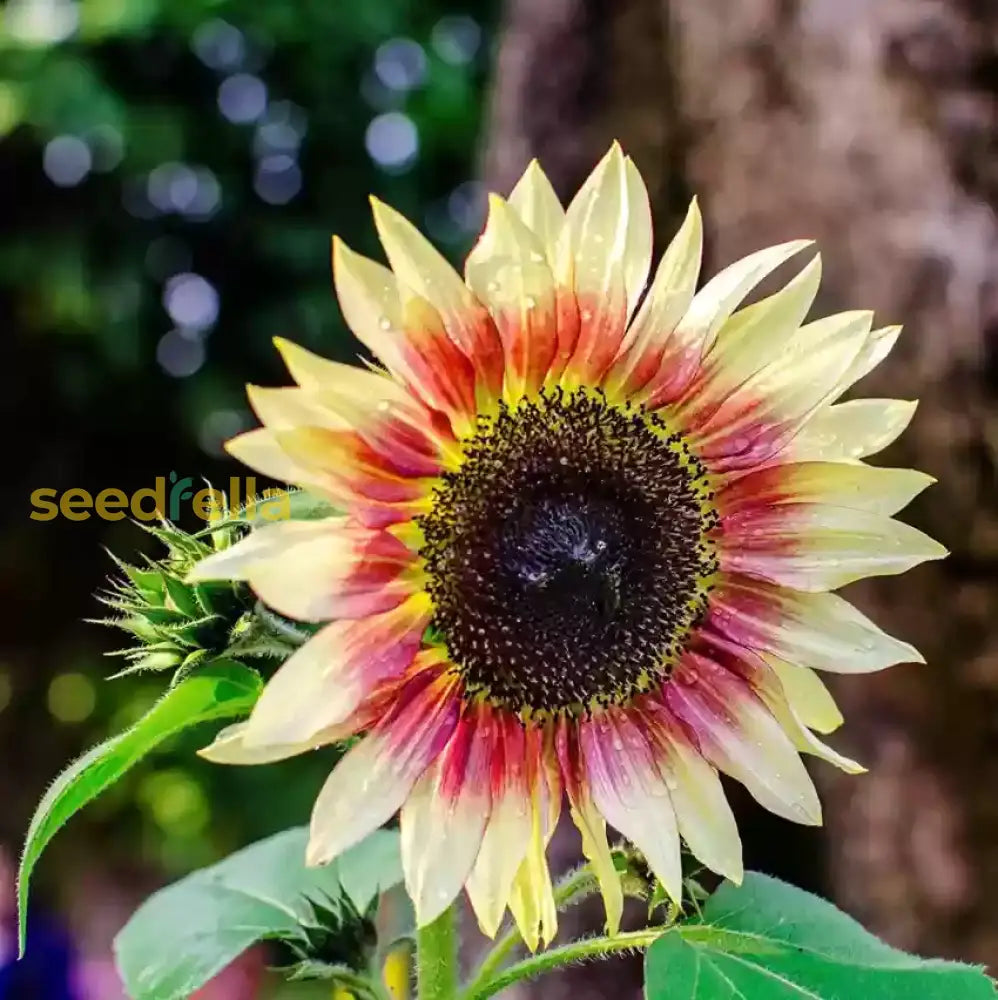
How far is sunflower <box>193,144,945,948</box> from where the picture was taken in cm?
49

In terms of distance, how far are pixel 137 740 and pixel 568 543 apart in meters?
0.21

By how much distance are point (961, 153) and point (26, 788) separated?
7.85 feet

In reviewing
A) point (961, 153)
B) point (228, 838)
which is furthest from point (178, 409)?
point (961, 153)

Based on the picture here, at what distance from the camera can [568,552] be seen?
0.58 metres

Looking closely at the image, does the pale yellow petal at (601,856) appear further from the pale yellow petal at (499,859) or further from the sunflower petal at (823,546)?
the sunflower petal at (823,546)

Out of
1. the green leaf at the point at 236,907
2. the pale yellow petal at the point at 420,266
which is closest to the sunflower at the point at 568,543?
the pale yellow petal at the point at 420,266

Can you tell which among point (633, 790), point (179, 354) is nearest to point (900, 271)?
point (633, 790)

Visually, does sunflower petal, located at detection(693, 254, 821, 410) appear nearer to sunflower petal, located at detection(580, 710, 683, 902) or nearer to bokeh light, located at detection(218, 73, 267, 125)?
sunflower petal, located at detection(580, 710, 683, 902)

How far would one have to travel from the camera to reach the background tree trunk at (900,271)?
144 cm

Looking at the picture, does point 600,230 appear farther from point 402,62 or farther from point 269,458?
point 402,62

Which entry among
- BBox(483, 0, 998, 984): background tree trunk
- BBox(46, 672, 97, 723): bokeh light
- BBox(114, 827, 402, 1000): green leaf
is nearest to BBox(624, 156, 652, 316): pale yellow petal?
BBox(114, 827, 402, 1000): green leaf

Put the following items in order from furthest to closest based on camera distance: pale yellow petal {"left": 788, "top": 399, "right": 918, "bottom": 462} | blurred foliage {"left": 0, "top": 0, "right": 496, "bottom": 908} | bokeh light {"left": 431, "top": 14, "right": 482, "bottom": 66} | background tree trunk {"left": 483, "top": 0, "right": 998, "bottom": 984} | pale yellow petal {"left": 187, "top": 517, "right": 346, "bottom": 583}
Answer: bokeh light {"left": 431, "top": 14, "right": 482, "bottom": 66}
blurred foliage {"left": 0, "top": 0, "right": 496, "bottom": 908}
background tree trunk {"left": 483, "top": 0, "right": 998, "bottom": 984}
pale yellow petal {"left": 788, "top": 399, "right": 918, "bottom": 462}
pale yellow petal {"left": 187, "top": 517, "right": 346, "bottom": 583}

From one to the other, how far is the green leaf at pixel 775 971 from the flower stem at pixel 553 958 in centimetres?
3

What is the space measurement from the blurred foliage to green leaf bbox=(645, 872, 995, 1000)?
1.89m
